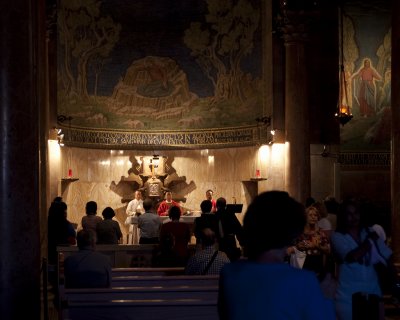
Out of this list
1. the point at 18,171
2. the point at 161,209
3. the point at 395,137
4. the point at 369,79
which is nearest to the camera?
the point at 18,171

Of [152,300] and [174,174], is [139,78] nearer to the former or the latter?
[174,174]

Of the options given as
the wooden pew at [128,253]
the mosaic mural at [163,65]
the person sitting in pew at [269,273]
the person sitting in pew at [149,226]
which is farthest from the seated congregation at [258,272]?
the mosaic mural at [163,65]

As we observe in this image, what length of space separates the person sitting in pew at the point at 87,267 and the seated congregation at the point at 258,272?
0.01 m

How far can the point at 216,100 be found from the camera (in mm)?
25203

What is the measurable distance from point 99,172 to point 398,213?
12774 mm

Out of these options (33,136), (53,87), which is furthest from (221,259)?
(53,87)

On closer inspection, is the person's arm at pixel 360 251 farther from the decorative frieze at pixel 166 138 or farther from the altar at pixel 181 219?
the decorative frieze at pixel 166 138

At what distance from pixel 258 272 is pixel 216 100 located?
2183 centimetres

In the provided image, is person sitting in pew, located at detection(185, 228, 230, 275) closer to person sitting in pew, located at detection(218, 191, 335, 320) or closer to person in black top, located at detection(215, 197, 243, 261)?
person in black top, located at detection(215, 197, 243, 261)

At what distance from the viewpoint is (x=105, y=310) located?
7.23 meters

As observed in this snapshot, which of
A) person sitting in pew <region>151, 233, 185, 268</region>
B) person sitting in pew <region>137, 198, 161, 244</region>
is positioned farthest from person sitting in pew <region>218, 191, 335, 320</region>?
person sitting in pew <region>137, 198, 161, 244</region>

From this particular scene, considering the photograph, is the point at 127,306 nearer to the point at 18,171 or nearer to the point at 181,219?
the point at 18,171

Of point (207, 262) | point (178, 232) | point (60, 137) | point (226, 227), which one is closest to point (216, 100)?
point (60, 137)

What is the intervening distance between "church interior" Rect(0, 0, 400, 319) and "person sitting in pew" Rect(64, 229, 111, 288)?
12864mm
